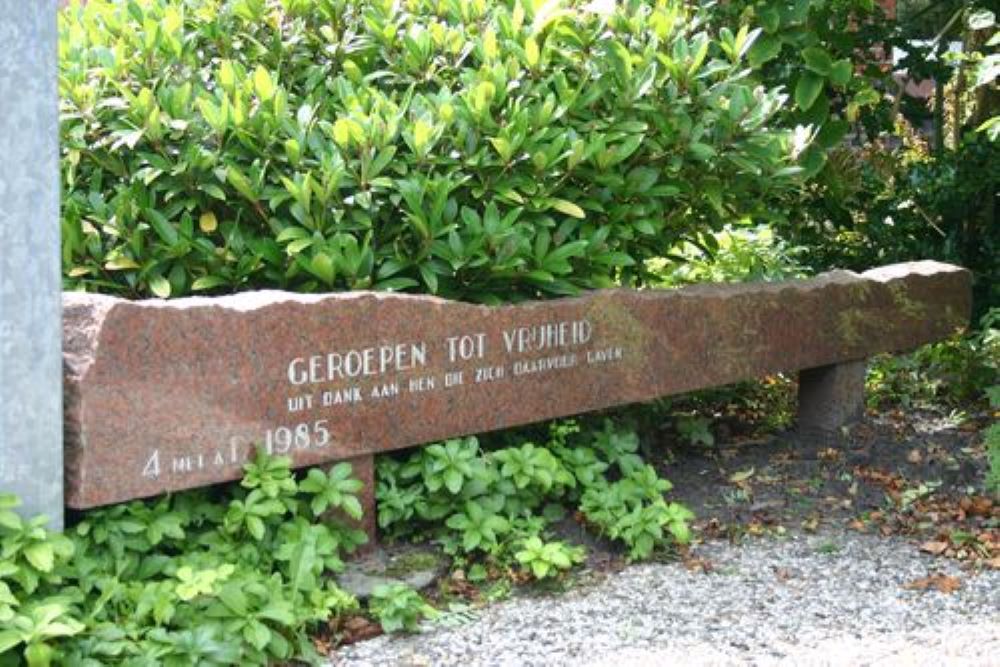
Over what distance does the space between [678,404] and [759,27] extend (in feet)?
5.56

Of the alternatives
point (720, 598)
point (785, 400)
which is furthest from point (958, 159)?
point (720, 598)

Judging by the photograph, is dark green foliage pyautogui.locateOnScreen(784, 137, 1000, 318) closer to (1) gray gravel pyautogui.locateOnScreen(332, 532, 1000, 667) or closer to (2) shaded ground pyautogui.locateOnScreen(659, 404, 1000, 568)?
(2) shaded ground pyautogui.locateOnScreen(659, 404, 1000, 568)

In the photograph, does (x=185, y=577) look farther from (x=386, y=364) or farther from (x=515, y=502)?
(x=515, y=502)

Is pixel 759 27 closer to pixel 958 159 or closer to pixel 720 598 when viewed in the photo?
pixel 958 159

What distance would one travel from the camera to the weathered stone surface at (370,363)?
4.41 meters

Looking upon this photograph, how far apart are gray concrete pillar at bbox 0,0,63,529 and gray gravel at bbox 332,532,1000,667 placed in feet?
3.46

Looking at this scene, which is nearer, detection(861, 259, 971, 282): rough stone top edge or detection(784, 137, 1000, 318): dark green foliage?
detection(861, 259, 971, 282): rough stone top edge

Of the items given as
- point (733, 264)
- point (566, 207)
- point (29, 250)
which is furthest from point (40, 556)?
point (733, 264)

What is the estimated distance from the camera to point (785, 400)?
7.31 m

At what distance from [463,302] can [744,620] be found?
145cm

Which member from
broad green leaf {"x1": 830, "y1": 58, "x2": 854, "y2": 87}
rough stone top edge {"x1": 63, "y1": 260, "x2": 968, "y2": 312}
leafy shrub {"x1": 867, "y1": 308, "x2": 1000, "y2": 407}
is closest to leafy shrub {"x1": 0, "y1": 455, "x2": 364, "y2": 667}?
rough stone top edge {"x1": 63, "y1": 260, "x2": 968, "y2": 312}

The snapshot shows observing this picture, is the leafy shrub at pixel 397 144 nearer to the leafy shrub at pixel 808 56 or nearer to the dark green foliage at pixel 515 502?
the leafy shrub at pixel 808 56

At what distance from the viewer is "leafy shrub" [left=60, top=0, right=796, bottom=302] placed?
5.21 m

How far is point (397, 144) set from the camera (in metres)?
5.49
